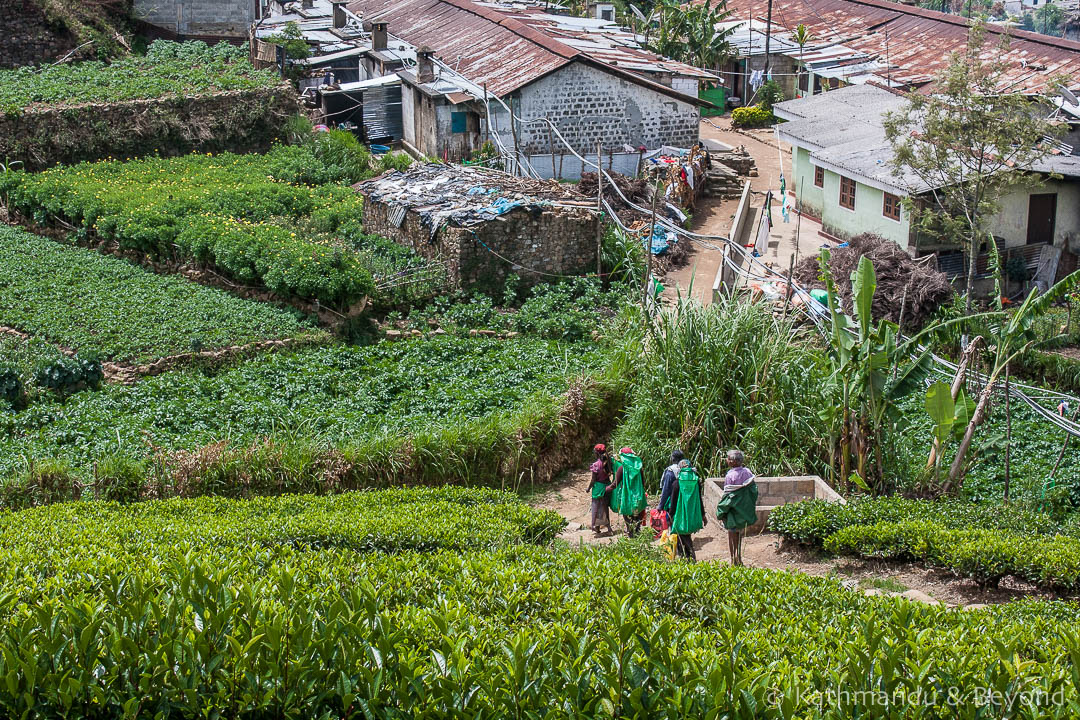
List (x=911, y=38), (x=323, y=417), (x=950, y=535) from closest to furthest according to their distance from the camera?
(x=950, y=535) → (x=323, y=417) → (x=911, y=38)

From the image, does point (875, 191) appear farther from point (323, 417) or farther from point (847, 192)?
point (323, 417)

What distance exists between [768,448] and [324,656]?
352 inches

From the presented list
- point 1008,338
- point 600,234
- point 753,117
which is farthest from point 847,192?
point 1008,338

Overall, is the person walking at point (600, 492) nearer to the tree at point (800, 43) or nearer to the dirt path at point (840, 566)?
the dirt path at point (840, 566)

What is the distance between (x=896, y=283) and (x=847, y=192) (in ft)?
18.7

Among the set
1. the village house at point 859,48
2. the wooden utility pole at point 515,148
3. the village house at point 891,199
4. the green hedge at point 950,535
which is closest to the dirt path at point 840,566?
the green hedge at point 950,535

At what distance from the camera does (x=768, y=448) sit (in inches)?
546

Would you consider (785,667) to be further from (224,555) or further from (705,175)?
(705,175)

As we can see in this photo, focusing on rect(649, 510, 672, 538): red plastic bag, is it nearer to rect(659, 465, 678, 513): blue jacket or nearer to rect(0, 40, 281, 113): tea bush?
rect(659, 465, 678, 513): blue jacket

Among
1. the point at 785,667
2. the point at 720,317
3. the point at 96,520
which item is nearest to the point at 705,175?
the point at 720,317

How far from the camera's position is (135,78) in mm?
33031

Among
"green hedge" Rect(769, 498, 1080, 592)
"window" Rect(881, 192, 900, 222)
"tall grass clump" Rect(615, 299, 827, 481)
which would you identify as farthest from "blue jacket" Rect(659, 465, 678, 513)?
"window" Rect(881, 192, 900, 222)

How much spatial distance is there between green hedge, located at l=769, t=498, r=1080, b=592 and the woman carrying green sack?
5.05 ft

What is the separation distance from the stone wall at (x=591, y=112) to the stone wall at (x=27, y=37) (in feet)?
59.9
